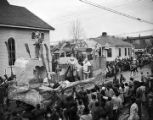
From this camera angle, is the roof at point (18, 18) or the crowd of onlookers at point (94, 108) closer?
the crowd of onlookers at point (94, 108)

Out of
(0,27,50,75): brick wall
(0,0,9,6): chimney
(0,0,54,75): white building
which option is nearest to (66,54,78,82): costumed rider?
(0,0,54,75): white building

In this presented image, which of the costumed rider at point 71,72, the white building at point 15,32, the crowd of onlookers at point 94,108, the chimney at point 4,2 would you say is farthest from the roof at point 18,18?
the crowd of onlookers at point 94,108

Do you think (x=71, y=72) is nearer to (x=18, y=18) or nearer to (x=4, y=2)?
(x=18, y=18)

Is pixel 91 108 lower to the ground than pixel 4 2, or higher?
lower

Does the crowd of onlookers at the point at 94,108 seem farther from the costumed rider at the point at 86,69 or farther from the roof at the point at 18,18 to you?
the roof at the point at 18,18

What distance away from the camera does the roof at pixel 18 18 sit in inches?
816

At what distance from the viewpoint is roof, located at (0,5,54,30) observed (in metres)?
20.7

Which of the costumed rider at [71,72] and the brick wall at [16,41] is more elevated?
the brick wall at [16,41]

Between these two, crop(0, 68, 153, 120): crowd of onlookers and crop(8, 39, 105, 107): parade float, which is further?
crop(8, 39, 105, 107): parade float

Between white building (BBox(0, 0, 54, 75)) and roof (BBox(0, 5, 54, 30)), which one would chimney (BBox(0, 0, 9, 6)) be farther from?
roof (BBox(0, 5, 54, 30))

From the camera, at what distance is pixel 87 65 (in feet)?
63.6

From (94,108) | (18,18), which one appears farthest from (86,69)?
(94,108)

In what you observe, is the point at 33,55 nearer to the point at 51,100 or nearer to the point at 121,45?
the point at 51,100

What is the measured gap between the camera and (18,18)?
74.1 ft
